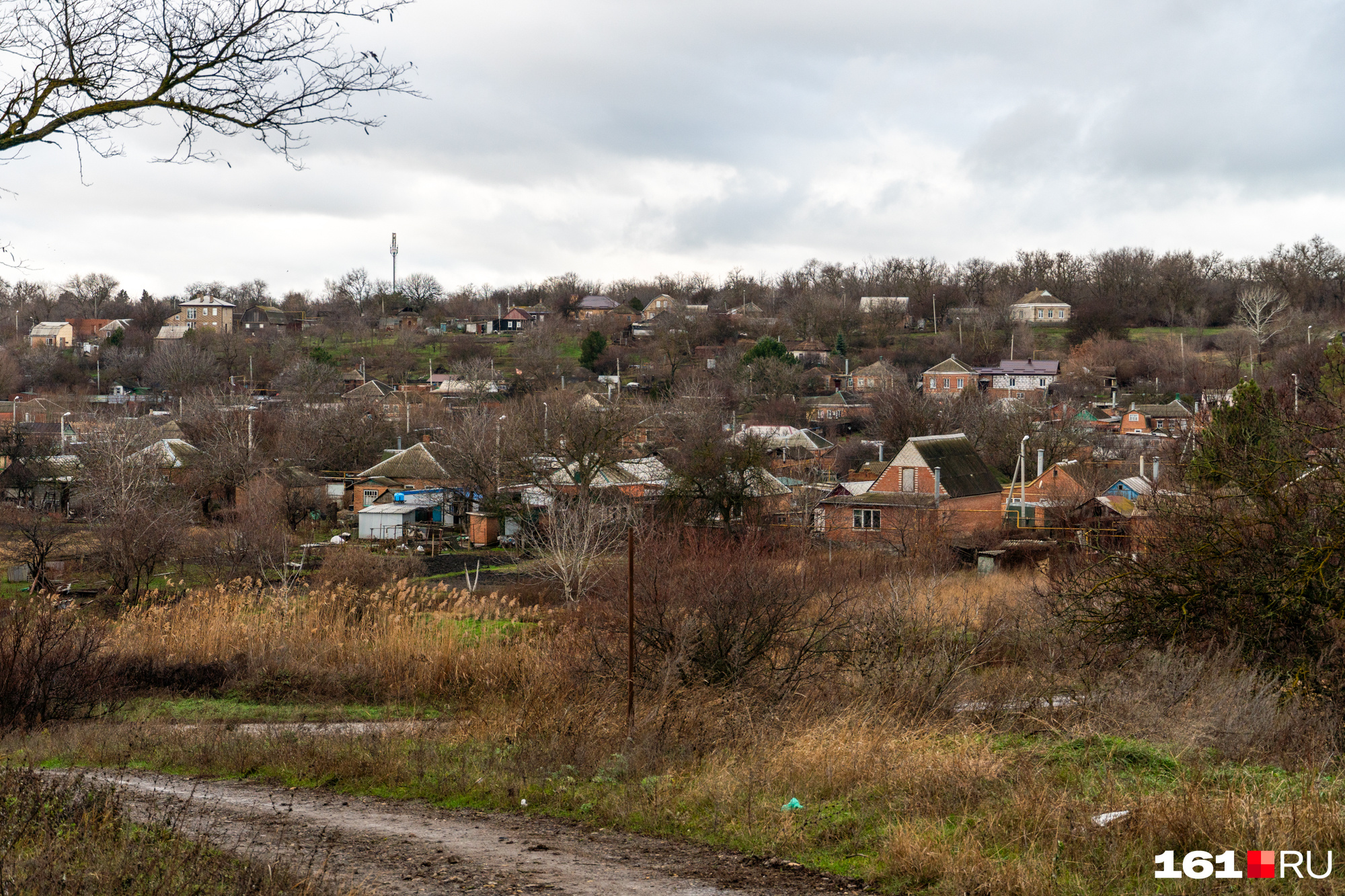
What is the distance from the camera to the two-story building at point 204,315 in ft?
362

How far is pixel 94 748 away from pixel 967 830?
26.2 feet

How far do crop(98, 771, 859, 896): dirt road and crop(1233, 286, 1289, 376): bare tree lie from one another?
78355mm

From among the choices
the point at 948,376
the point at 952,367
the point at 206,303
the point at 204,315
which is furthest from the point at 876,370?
the point at 206,303

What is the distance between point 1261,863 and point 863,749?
2911mm

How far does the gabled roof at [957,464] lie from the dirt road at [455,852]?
112ft

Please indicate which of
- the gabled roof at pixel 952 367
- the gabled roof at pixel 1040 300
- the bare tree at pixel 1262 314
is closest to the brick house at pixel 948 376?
the gabled roof at pixel 952 367

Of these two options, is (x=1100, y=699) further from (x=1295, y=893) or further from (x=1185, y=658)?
(x=1295, y=893)

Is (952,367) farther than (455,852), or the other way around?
(952,367)

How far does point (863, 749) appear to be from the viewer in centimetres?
778

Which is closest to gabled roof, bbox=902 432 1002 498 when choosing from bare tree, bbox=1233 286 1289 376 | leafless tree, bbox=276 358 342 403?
bare tree, bbox=1233 286 1289 376

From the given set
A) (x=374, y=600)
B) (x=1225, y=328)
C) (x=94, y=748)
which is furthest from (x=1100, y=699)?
(x=1225, y=328)

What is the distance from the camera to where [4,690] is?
36.8 feet

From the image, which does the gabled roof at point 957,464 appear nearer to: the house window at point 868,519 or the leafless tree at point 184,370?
the house window at point 868,519

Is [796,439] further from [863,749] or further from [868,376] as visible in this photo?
[863,749]
